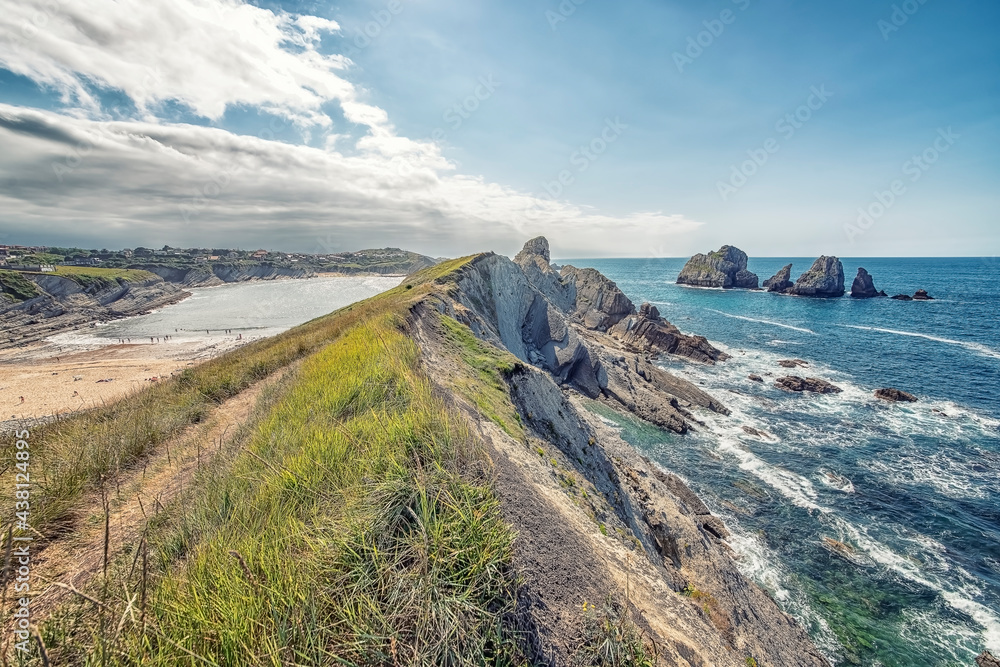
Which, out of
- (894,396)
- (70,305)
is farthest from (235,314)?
(894,396)

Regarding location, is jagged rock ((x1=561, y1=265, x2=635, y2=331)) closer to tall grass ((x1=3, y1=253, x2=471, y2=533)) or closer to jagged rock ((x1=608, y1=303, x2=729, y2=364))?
jagged rock ((x1=608, y1=303, x2=729, y2=364))

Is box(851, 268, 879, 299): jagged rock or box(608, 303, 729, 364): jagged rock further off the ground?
box(851, 268, 879, 299): jagged rock

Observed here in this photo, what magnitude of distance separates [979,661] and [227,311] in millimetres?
108274

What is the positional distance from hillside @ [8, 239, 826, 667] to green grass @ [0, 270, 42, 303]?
3762 inches

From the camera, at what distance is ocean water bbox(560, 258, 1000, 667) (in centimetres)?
1492

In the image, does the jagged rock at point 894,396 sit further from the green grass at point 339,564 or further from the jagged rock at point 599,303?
the green grass at point 339,564

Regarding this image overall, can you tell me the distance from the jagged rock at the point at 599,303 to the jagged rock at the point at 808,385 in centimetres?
2305

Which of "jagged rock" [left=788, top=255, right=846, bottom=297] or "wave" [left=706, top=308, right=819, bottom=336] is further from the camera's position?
"jagged rock" [left=788, top=255, right=846, bottom=297]

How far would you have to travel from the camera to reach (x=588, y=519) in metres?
7.71

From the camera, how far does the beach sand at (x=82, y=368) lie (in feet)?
109

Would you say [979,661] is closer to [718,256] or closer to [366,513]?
[366,513]

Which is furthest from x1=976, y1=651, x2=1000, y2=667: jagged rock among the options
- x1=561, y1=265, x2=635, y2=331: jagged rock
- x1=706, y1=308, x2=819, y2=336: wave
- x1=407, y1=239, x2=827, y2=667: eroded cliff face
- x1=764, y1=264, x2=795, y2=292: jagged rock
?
x1=764, y1=264, x2=795, y2=292: jagged rock
